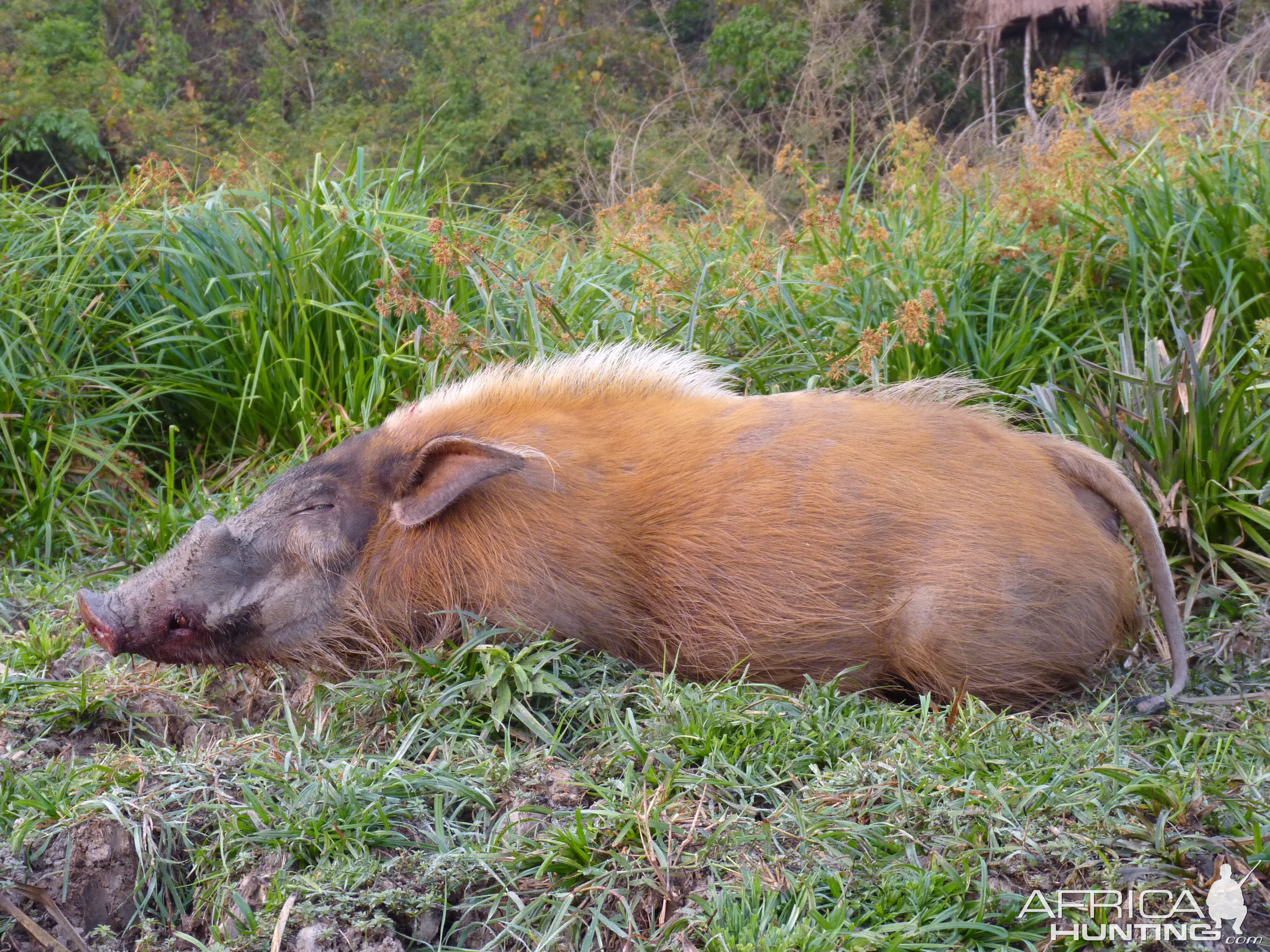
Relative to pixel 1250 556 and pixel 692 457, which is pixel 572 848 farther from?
pixel 1250 556

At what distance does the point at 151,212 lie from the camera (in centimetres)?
488

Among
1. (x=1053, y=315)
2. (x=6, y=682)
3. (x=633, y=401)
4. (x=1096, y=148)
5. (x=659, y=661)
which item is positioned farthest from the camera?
Answer: (x=1096, y=148)

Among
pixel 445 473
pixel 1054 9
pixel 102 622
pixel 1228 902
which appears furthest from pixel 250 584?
pixel 1054 9

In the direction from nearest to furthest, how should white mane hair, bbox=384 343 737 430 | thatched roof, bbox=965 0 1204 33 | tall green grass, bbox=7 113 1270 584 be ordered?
1. white mane hair, bbox=384 343 737 430
2. tall green grass, bbox=7 113 1270 584
3. thatched roof, bbox=965 0 1204 33

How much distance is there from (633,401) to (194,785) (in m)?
1.59

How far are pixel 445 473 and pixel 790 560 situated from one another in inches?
35.8

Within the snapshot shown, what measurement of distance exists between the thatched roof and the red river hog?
1014 cm

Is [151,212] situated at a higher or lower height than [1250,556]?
higher

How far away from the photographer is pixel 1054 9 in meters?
11.6

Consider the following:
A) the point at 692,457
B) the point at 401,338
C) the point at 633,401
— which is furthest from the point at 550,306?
the point at 692,457
